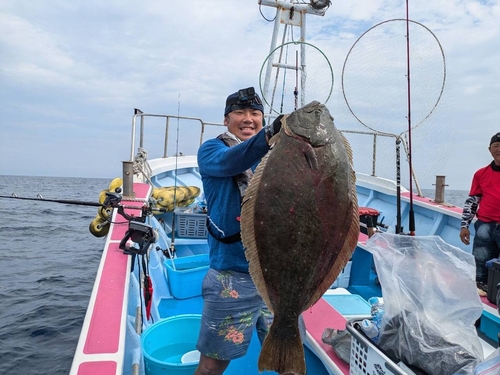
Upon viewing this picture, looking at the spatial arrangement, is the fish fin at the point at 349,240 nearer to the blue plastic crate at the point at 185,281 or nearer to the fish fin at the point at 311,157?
the fish fin at the point at 311,157

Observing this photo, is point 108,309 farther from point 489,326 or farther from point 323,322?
point 489,326

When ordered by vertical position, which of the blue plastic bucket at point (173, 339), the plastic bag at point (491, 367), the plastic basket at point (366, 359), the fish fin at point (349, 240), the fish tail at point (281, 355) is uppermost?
the fish fin at point (349, 240)

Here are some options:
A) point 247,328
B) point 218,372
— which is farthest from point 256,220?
point 218,372

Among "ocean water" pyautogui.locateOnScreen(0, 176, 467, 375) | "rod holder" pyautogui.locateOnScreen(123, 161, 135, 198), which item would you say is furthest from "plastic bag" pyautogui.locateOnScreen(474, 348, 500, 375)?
"ocean water" pyautogui.locateOnScreen(0, 176, 467, 375)

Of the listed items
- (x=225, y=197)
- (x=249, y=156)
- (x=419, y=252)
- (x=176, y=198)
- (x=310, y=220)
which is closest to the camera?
(x=310, y=220)

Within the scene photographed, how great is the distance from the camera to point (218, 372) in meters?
2.26

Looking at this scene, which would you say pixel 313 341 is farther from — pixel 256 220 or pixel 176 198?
pixel 176 198

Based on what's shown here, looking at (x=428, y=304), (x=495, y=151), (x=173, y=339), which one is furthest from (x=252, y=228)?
(x=495, y=151)

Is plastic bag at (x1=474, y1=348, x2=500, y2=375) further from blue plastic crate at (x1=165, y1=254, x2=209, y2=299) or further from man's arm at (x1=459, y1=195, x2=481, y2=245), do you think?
man's arm at (x1=459, y1=195, x2=481, y2=245)

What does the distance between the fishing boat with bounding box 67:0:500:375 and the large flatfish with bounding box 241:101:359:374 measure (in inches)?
27.0

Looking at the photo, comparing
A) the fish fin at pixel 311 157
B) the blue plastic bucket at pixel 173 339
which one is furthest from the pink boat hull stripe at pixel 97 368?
the fish fin at pixel 311 157

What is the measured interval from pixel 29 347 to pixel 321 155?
19.4 feet

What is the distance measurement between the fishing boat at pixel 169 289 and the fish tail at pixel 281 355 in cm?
57

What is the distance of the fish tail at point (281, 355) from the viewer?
173cm
